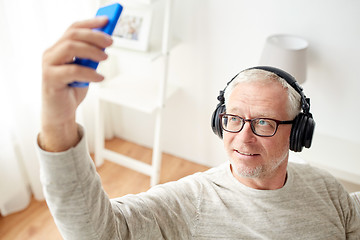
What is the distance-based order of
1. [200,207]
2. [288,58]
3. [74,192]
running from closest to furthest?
[74,192]
[200,207]
[288,58]

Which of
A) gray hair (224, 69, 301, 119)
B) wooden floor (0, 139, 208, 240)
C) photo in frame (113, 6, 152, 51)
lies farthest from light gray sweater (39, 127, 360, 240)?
wooden floor (0, 139, 208, 240)

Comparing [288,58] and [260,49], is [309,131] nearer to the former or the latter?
[288,58]

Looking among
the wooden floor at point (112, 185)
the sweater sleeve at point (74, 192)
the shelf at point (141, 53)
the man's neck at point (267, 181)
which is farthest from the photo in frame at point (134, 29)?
the sweater sleeve at point (74, 192)

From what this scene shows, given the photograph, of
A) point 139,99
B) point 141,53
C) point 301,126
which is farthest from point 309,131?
point 139,99

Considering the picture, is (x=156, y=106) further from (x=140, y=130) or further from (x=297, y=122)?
(x=297, y=122)

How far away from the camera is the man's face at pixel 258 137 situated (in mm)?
1173

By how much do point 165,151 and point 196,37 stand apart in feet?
3.49

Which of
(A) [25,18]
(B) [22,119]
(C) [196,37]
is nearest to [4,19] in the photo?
(A) [25,18]

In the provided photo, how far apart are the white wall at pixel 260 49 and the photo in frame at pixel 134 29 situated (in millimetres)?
240

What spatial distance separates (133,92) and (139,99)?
12 centimetres

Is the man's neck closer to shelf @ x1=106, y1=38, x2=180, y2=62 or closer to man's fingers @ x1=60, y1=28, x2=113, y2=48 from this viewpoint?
man's fingers @ x1=60, y1=28, x2=113, y2=48

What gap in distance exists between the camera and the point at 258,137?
3.89 feet

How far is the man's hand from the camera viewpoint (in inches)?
23.1

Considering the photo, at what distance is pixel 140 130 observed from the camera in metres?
2.96
